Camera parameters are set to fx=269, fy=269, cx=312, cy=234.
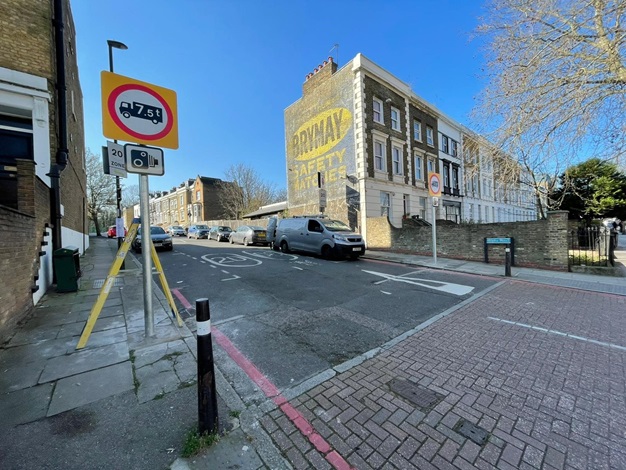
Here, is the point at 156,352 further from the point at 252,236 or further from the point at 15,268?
the point at 252,236

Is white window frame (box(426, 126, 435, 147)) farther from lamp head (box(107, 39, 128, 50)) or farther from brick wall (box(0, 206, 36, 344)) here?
brick wall (box(0, 206, 36, 344))

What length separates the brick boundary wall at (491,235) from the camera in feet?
32.1

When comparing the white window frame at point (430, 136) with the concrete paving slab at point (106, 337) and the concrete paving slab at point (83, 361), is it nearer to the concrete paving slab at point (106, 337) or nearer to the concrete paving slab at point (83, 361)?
the concrete paving slab at point (106, 337)

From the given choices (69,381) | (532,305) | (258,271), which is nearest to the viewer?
(69,381)

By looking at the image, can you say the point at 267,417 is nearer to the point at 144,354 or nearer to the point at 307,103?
the point at 144,354

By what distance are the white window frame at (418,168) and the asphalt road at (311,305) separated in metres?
14.1

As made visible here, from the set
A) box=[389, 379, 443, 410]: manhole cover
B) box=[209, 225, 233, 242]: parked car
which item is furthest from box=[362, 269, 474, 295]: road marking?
box=[209, 225, 233, 242]: parked car

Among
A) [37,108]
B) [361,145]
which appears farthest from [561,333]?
[361,145]

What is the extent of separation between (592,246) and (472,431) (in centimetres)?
1250

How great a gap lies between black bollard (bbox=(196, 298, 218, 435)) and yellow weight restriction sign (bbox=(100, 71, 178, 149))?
301cm

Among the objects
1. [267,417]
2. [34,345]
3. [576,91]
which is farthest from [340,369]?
[576,91]

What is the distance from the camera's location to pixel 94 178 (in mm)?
36188

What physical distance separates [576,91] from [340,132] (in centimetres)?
1267

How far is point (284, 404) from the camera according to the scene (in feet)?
8.45
